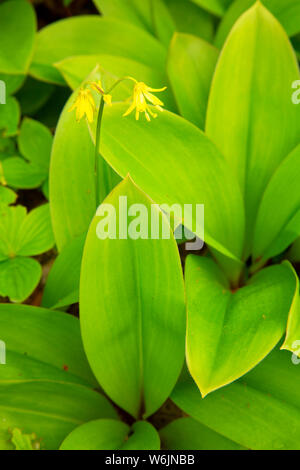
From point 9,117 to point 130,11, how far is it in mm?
523

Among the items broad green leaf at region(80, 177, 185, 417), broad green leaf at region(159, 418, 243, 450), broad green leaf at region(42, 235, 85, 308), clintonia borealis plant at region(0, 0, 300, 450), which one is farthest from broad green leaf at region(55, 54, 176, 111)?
broad green leaf at region(159, 418, 243, 450)

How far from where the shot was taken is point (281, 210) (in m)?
1.08

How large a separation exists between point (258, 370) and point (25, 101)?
1.12 metres

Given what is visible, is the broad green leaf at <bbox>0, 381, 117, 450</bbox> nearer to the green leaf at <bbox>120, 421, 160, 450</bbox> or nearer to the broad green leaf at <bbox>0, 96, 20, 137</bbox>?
the green leaf at <bbox>120, 421, 160, 450</bbox>

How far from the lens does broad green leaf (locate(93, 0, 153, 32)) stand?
1543 mm

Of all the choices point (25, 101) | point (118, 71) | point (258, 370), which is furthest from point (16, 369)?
point (25, 101)

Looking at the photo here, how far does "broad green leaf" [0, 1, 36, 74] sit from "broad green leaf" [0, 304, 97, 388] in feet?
2.40

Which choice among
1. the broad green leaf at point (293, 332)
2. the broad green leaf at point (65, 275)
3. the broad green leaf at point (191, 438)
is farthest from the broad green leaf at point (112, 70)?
the broad green leaf at point (191, 438)

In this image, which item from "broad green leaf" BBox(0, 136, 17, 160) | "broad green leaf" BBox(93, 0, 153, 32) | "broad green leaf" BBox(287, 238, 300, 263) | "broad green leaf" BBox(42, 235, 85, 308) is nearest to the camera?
"broad green leaf" BBox(42, 235, 85, 308)

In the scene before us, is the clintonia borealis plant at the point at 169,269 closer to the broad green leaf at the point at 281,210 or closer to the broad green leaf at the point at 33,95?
the broad green leaf at the point at 281,210

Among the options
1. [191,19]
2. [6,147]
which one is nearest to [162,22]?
[191,19]

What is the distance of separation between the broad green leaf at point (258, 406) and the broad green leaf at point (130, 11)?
112cm

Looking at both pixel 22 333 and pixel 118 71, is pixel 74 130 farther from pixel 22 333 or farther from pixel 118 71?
pixel 22 333

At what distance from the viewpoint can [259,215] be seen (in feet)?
3.70
